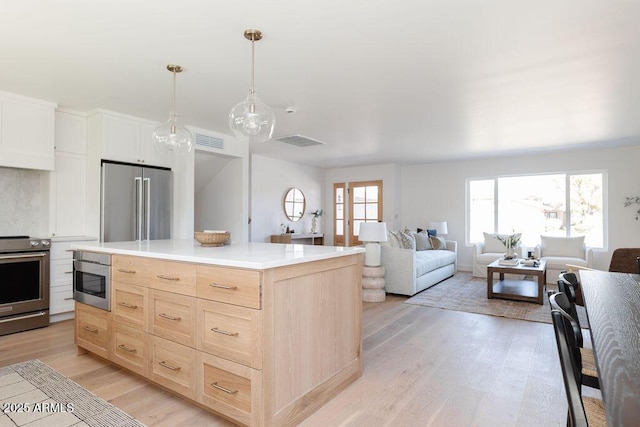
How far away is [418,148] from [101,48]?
489 centimetres

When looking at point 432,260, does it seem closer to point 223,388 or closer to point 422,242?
point 422,242

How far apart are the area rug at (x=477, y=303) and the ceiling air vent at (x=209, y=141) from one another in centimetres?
346

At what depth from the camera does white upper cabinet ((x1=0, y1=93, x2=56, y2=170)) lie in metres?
3.45

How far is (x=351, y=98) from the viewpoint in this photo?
3645 mm

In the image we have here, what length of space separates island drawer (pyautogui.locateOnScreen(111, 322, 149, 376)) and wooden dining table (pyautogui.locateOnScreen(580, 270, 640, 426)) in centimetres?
234

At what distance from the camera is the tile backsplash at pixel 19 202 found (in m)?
3.84

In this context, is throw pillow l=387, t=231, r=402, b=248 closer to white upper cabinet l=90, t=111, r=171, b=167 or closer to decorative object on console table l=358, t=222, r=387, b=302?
decorative object on console table l=358, t=222, r=387, b=302

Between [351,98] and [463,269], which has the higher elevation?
[351,98]

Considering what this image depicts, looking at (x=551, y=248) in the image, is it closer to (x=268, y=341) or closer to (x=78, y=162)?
(x=268, y=341)

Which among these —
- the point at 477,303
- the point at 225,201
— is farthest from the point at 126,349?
the point at 477,303

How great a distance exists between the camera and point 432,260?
5.64 m

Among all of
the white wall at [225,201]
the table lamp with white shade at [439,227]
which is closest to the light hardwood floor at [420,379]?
the white wall at [225,201]

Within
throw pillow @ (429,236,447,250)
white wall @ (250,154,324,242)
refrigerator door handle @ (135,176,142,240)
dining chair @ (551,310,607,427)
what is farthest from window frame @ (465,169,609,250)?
dining chair @ (551,310,607,427)

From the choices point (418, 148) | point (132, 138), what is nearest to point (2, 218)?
point (132, 138)
